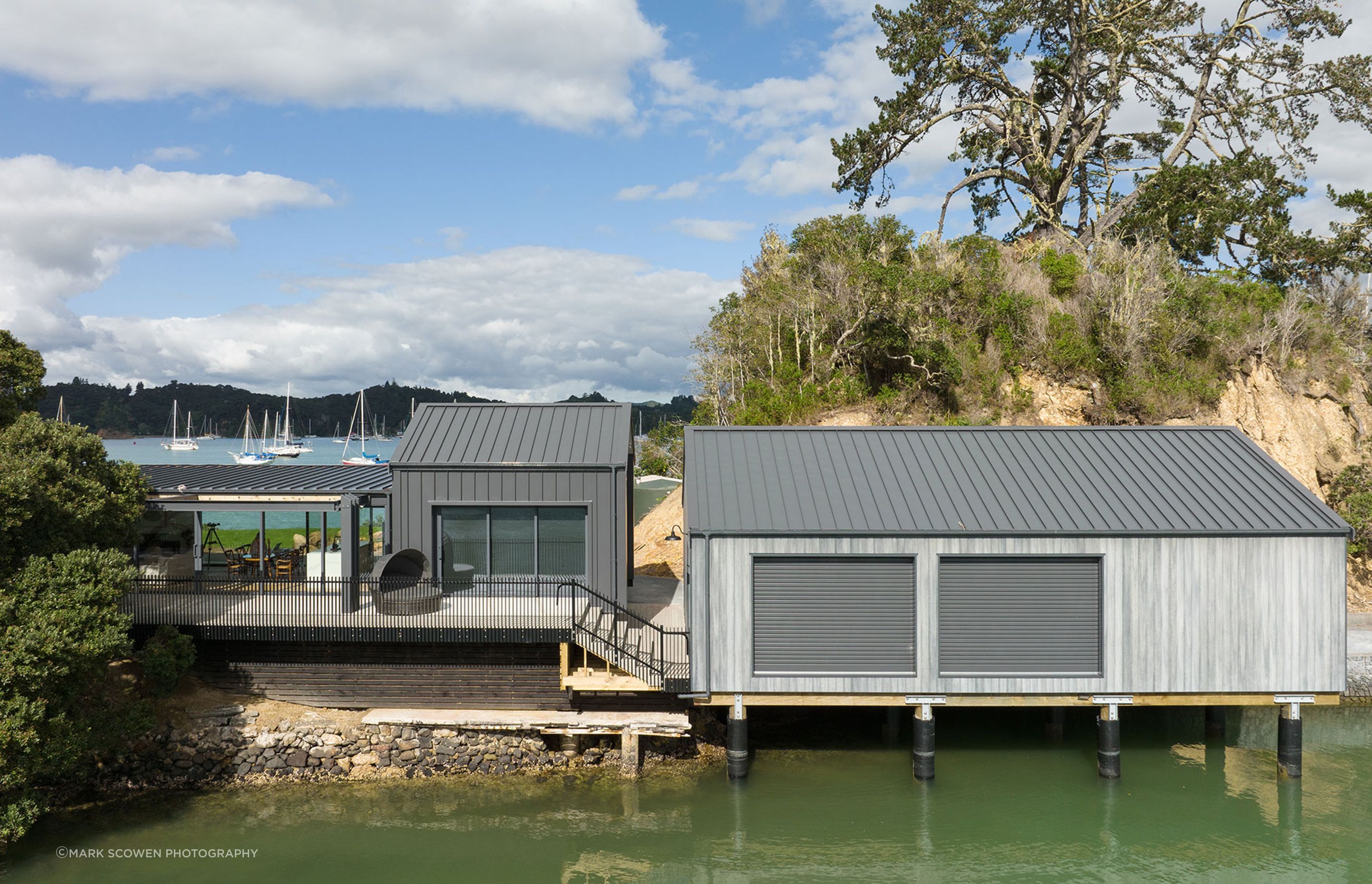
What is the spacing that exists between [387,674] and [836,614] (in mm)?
9063

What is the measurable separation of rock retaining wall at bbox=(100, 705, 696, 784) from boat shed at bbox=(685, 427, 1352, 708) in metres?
4.02

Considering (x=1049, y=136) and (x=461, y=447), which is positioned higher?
(x=1049, y=136)

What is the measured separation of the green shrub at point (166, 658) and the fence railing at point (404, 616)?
0.37 metres

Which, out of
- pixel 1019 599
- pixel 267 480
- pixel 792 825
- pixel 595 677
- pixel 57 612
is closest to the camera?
pixel 57 612

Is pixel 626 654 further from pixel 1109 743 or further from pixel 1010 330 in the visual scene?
pixel 1010 330

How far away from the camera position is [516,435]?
18625 mm

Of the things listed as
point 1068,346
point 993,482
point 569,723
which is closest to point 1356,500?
point 1068,346

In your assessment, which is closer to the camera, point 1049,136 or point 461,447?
point 461,447

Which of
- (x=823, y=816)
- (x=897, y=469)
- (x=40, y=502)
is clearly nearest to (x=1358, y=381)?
(x=897, y=469)

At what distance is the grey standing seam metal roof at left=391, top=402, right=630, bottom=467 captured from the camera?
1762 cm

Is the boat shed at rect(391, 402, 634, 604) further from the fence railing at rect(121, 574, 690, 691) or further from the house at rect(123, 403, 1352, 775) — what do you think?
the fence railing at rect(121, 574, 690, 691)

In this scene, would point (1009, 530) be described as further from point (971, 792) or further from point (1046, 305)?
point (1046, 305)

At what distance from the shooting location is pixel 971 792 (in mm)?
14953

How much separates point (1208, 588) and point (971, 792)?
222 inches
